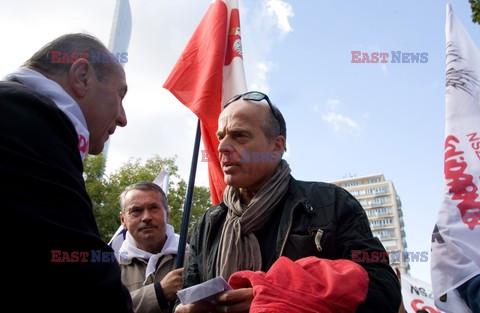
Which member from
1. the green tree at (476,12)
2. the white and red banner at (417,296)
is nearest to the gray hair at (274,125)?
the white and red banner at (417,296)

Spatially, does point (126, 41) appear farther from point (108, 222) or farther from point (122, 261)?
point (122, 261)

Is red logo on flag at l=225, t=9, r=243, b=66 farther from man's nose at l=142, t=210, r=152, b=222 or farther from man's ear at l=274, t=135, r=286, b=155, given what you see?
man's ear at l=274, t=135, r=286, b=155

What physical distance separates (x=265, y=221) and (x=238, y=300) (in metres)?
0.55

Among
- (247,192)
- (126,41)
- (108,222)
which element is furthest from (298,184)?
(126,41)

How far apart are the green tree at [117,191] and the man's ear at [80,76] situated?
12060 millimetres

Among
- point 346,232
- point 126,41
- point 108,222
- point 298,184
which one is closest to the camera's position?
point 346,232

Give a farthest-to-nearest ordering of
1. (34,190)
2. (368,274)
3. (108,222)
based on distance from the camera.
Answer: (108,222)
(368,274)
(34,190)

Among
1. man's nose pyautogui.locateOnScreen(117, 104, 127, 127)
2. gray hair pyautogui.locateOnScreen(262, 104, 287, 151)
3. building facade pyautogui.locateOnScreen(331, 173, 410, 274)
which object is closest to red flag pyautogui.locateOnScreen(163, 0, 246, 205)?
gray hair pyautogui.locateOnScreen(262, 104, 287, 151)

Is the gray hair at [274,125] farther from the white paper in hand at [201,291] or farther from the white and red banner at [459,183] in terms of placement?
the white and red banner at [459,183]

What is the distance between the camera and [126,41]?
227ft

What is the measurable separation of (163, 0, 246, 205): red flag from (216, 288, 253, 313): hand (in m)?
1.99

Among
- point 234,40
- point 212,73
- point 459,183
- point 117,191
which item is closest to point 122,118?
point 212,73

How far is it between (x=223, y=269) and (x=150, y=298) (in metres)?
1.14

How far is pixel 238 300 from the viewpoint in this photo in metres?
1.74
